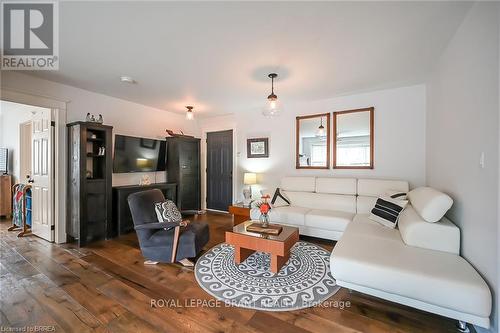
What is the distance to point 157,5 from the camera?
1615 mm

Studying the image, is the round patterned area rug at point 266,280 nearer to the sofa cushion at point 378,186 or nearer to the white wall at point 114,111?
the sofa cushion at point 378,186

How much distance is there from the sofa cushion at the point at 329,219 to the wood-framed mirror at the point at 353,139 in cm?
103

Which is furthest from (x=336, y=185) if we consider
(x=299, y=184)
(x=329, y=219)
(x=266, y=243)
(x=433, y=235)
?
(x=266, y=243)

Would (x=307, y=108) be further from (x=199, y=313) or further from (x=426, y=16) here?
(x=199, y=313)

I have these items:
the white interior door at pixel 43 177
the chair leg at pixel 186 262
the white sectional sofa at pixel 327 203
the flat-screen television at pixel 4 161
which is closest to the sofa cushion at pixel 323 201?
the white sectional sofa at pixel 327 203

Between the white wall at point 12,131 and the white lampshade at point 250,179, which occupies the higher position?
the white wall at point 12,131

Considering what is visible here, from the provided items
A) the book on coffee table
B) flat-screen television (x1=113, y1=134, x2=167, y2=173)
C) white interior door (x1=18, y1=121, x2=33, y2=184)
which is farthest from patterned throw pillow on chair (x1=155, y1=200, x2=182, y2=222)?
white interior door (x1=18, y1=121, x2=33, y2=184)

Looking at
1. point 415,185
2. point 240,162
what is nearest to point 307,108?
point 240,162

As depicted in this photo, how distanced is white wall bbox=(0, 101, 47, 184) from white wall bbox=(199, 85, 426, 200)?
187 inches

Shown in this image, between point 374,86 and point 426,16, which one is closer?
point 426,16

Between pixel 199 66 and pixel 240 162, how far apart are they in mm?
2679

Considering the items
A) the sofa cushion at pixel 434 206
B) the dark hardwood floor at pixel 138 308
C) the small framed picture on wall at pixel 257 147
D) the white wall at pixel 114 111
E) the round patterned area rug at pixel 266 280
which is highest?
the white wall at pixel 114 111

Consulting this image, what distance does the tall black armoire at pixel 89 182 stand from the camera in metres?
3.12

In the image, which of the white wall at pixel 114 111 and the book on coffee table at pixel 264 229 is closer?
the book on coffee table at pixel 264 229
